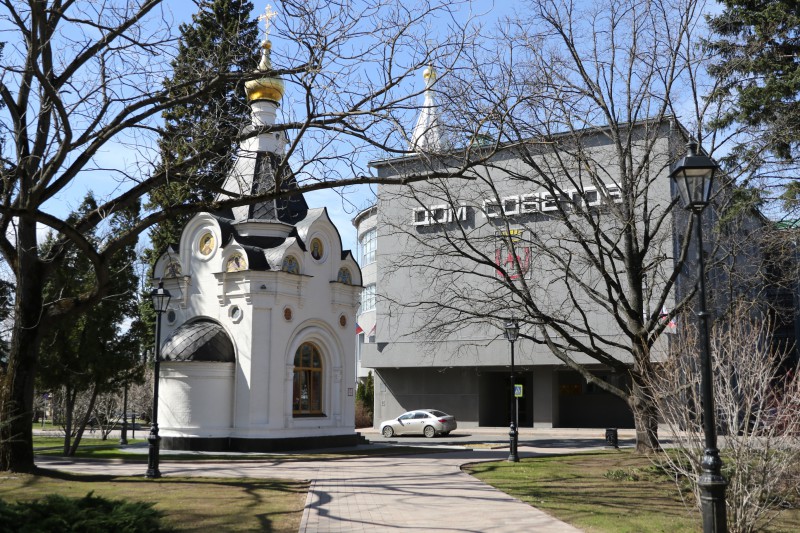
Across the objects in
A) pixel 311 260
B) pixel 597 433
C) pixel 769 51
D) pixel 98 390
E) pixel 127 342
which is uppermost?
pixel 769 51

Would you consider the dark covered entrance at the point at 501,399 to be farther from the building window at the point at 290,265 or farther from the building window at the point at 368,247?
the building window at the point at 290,265

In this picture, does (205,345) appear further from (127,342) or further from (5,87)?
(5,87)

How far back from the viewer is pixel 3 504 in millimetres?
8133

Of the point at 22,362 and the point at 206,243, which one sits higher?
the point at 206,243

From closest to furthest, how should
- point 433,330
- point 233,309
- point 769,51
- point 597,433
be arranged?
point 769,51 < point 433,330 < point 233,309 < point 597,433

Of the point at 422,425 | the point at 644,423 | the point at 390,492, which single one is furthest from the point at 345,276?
the point at 390,492

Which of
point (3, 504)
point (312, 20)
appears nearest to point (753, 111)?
point (312, 20)

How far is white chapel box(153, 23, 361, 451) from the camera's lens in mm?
24719

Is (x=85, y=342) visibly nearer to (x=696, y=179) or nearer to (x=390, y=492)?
(x=390, y=492)

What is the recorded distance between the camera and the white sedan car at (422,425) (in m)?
36.3

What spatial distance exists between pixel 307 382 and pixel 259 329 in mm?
3028

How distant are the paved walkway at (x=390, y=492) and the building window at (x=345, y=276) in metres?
7.55

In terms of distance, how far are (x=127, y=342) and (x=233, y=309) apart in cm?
354

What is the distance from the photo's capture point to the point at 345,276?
2844cm
